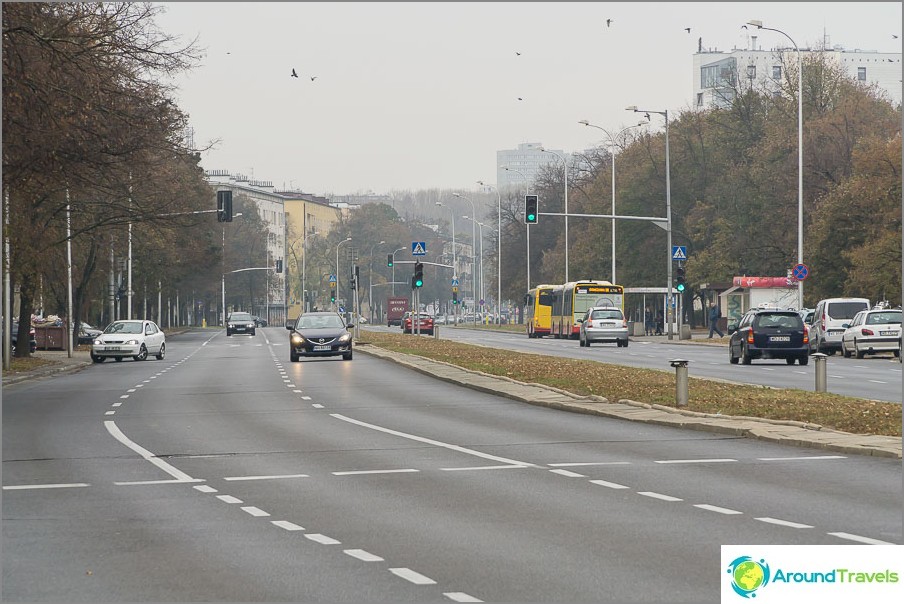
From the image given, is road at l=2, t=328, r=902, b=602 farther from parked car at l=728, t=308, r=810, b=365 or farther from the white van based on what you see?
the white van

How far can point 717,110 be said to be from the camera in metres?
90.8

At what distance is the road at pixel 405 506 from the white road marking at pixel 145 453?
80 mm

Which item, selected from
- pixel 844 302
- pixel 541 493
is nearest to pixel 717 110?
pixel 844 302

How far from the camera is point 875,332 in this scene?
150 ft

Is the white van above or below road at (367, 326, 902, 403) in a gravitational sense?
above

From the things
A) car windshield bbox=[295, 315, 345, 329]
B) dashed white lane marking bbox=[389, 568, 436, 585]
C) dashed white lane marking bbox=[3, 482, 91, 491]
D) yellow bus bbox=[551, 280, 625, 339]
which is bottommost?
dashed white lane marking bbox=[3, 482, 91, 491]

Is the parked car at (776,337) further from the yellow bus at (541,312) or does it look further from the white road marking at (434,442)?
the yellow bus at (541,312)

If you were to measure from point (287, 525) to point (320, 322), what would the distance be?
120 ft

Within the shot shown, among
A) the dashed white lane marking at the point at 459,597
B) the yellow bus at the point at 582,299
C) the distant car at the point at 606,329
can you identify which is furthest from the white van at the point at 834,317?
the dashed white lane marking at the point at 459,597

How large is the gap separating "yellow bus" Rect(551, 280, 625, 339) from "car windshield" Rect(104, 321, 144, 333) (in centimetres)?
2673

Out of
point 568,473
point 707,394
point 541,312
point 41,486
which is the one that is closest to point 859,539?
point 568,473

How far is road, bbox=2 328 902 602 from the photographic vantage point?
29.6 feet

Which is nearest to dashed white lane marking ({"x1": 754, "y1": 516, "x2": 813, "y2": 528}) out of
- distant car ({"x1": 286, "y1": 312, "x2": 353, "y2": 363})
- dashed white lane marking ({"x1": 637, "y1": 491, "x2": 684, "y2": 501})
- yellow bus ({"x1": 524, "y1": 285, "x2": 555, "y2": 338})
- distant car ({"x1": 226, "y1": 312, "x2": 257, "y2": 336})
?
dashed white lane marking ({"x1": 637, "y1": 491, "x2": 684, "y2": 501})

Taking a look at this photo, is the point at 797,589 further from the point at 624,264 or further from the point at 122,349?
the point at 624,264
